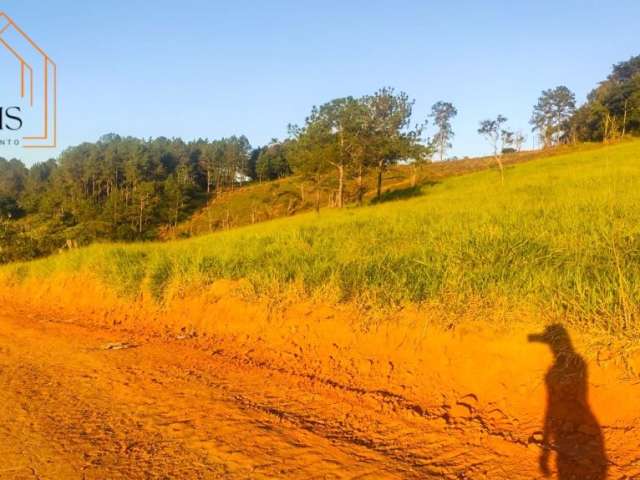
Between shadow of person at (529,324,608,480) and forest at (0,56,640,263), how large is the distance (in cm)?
505

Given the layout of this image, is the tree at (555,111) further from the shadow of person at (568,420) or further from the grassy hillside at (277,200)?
the shadow of person at (568,420)

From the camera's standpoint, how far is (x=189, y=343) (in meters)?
5.90

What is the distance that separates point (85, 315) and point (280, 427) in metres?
5.72

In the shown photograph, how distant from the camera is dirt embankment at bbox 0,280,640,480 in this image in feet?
9.66

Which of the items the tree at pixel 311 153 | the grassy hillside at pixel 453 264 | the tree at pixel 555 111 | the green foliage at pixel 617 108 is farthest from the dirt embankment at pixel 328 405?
the tree at pixel 555 111

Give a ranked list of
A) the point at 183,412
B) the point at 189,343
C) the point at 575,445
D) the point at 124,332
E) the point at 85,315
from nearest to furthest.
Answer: the point at 575,445
the point at 183,412
the point at 189,343
the point at 124,332
the point at 85,315

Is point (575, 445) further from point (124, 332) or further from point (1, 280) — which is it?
point (1, 280)

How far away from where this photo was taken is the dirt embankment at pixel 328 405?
294 cm

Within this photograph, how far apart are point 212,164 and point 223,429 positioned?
91423mm

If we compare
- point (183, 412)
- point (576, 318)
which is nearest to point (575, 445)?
point (576, 318)

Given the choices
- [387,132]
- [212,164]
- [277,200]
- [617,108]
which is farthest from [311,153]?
[212,164]

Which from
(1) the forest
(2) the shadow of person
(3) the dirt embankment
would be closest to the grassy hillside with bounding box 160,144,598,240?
(1) the forest

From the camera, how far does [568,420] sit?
3.35 m

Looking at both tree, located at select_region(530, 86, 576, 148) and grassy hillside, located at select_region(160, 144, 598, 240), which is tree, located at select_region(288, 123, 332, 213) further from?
tree, located at select_region(530, 86, 576, 148)
